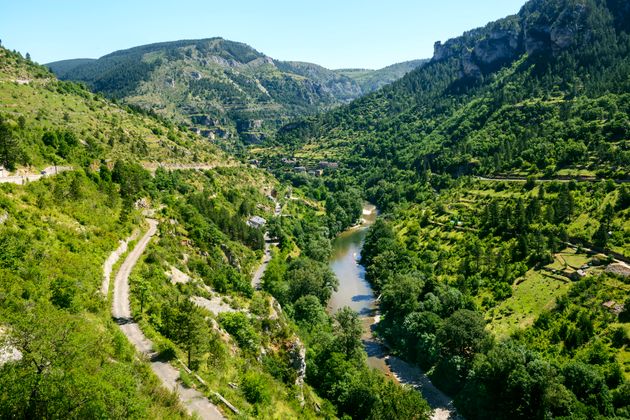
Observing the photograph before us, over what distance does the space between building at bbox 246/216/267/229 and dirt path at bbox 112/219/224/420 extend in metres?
60.2

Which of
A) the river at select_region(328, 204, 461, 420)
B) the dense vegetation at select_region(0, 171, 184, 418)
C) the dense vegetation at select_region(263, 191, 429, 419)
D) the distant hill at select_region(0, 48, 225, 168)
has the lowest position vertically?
the river at select_region(328, 204, 461, 420)

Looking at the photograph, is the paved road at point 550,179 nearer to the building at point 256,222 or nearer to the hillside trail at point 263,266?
the hillside trail at point 263,266

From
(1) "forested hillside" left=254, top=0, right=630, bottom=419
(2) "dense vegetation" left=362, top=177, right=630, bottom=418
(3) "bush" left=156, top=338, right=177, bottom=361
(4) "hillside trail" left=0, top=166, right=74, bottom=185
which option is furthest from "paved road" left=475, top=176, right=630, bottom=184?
(4) "hillside trail" left=0, top=166, right=74, bottom=185

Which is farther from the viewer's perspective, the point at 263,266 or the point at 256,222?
the point at 256,222

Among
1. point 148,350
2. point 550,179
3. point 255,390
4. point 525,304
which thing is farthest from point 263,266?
point 550,179

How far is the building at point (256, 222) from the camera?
108m

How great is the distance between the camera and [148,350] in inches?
1264

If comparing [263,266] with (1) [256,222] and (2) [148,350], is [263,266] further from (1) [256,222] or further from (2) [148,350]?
(2) [148,350]

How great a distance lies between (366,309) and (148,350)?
58788 millimetres

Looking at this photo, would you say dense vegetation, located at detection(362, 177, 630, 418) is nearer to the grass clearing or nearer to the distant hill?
the grass clearing

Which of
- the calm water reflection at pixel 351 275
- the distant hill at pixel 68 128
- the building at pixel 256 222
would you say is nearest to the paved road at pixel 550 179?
the calm water reflection at pixel 351 275

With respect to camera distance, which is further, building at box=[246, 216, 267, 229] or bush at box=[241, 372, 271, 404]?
building at box=[246, 216, 267, 229]

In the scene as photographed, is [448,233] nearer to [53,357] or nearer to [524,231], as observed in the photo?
[524,231]

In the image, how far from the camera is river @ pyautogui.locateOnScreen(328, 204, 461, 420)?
58031mm
